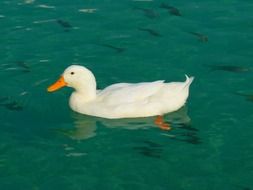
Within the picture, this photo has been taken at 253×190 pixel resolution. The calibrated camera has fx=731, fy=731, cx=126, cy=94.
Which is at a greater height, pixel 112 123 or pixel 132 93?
pixel 132 93

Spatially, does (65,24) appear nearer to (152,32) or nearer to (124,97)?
(152,32)

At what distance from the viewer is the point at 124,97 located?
1435 cm

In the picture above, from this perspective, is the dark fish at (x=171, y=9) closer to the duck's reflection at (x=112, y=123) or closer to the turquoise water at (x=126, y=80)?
the turquoise water at (x=126, y=80)

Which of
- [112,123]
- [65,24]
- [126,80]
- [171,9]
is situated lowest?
[112,123]

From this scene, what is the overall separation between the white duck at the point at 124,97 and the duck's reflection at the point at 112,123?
10 cm

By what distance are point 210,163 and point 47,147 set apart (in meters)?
3.04

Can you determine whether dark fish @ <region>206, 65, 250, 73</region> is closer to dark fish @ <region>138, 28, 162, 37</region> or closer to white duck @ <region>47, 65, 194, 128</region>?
white duck @ <region>47, 65, 194, 128</region>

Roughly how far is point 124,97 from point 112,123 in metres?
0.57

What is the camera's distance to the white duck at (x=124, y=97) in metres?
14.4

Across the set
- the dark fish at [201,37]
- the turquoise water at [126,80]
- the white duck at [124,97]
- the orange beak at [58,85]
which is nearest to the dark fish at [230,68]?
the turquoise water at [126,80]

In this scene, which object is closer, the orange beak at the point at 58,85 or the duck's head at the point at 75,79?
the duck's head at the point at 75,79

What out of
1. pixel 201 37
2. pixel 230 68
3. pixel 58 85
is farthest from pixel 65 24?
pixel 230 68

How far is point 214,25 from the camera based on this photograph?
18.7 metres

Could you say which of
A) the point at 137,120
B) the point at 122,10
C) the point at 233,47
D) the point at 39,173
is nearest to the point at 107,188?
the point at 39,173
